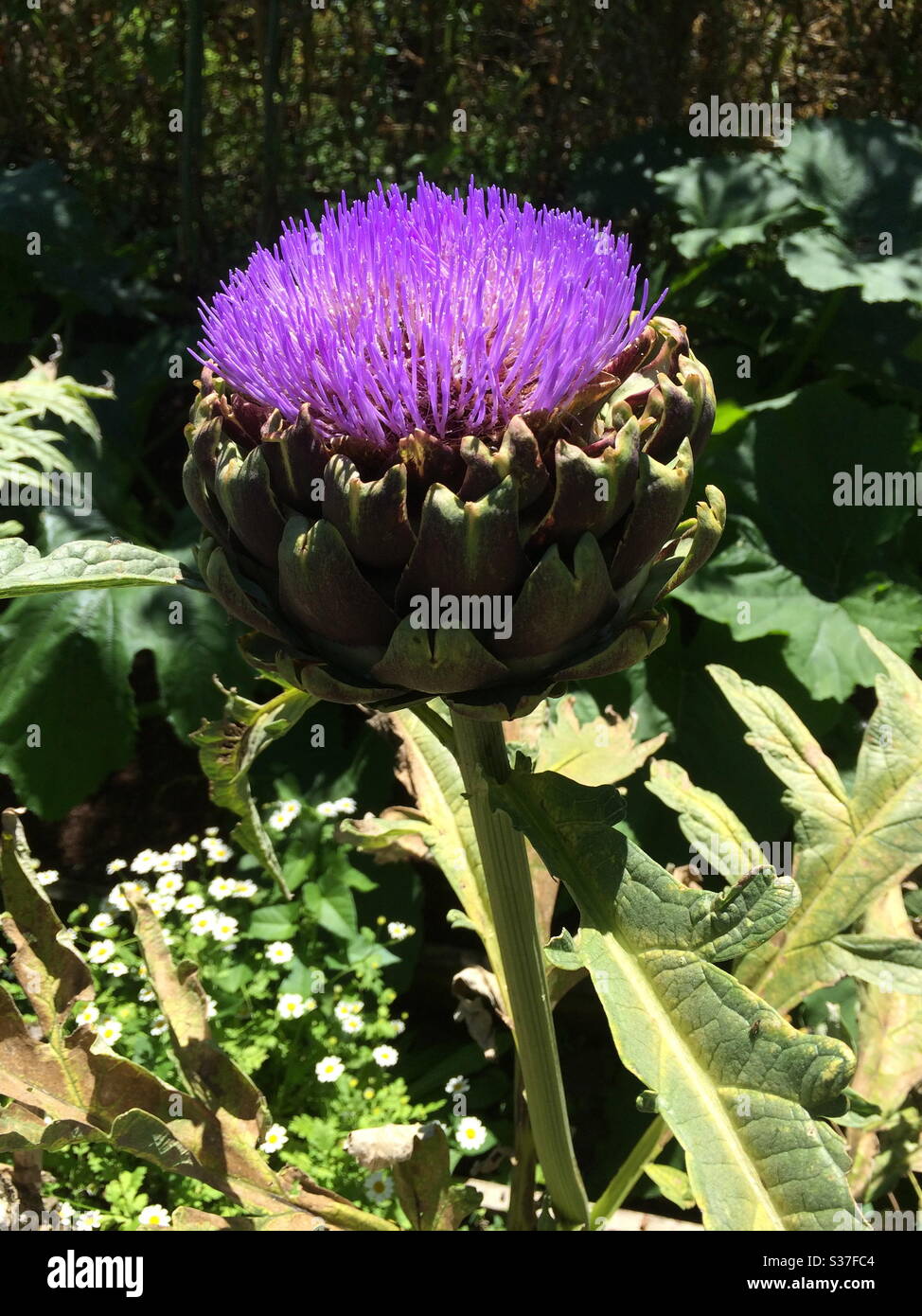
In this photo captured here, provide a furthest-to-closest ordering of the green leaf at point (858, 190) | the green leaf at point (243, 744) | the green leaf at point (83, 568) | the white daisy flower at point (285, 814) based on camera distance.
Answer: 1. the green leaf at point (858, 190)
2. the white daisy flower at point (285, 814)
3. the green leaf at point (243, 744)
4. the green leaf at point (83, 568)

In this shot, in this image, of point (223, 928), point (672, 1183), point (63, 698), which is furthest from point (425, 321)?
point (63, 698)

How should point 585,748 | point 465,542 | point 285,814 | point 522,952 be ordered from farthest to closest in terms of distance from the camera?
point 285,814
point 585,748
point 522,952
point 465,542

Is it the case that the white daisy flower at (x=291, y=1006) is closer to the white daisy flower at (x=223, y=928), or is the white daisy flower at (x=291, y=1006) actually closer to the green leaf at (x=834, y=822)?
Answer: the white daisy flower at (x=223, y=928)

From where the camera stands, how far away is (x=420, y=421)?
25.1 inches

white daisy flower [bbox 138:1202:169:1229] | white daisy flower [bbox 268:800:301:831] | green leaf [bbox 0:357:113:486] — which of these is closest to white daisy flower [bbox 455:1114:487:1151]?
white daisy flower [bbox 138:1202:169:1229]

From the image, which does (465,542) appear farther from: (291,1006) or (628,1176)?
(291,1006)

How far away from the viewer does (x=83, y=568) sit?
706 mm

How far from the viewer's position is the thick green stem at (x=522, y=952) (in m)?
0.73

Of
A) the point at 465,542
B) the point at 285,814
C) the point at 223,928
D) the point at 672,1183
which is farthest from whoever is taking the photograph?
the point at 285,814

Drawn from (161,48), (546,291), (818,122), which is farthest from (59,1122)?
(161,48)

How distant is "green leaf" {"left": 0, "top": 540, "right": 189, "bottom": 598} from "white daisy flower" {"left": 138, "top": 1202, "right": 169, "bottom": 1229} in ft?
2.27

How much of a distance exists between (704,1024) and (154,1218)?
2.32 feet

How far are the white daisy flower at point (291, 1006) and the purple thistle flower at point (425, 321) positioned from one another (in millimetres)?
788

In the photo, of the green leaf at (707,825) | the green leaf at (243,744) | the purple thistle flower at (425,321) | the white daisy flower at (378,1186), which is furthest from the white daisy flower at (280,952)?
the purple thistle flower at (425,321)
